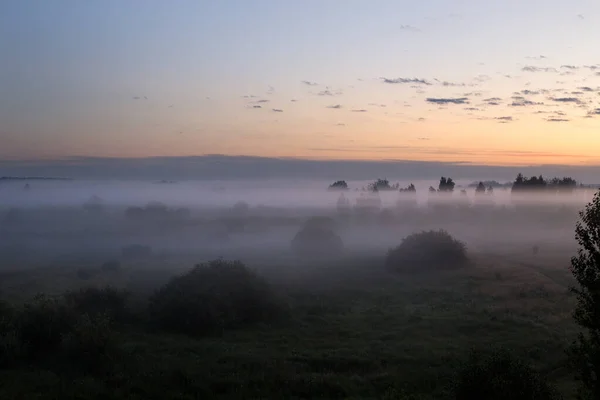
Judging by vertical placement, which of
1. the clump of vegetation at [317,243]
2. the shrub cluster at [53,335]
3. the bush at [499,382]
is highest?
the bush at [499,382]

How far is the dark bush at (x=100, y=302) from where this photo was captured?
4066 centimetres

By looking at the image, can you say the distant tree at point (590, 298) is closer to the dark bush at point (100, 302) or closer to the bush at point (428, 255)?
the dark bush at point (100, 302)

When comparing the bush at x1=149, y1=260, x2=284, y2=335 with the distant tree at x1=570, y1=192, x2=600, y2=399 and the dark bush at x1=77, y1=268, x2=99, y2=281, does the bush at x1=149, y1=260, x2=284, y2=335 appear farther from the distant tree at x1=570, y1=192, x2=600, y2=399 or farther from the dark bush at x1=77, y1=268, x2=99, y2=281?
the dark bush at x1=77, y1=268, x2=99, y2=281

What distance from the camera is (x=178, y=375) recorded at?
26891 mm

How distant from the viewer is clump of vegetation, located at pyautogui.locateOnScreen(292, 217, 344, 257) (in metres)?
94.9

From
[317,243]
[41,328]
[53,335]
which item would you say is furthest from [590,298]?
[317,243]

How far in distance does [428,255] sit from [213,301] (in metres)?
39.9

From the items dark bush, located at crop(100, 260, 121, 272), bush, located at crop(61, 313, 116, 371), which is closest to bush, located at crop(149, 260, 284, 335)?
→ bush, located at crop(61, 313, 116, 371)

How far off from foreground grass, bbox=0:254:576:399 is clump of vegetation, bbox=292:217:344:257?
39.1 metres

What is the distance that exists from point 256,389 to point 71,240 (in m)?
111

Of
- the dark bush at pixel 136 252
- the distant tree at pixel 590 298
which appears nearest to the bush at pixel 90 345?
the distant tree at pixel 590 298

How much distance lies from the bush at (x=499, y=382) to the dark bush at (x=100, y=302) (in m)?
28.0

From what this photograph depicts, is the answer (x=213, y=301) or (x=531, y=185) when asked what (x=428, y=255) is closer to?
(x=213, y=301)

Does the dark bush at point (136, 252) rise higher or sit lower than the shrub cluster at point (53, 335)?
lower
